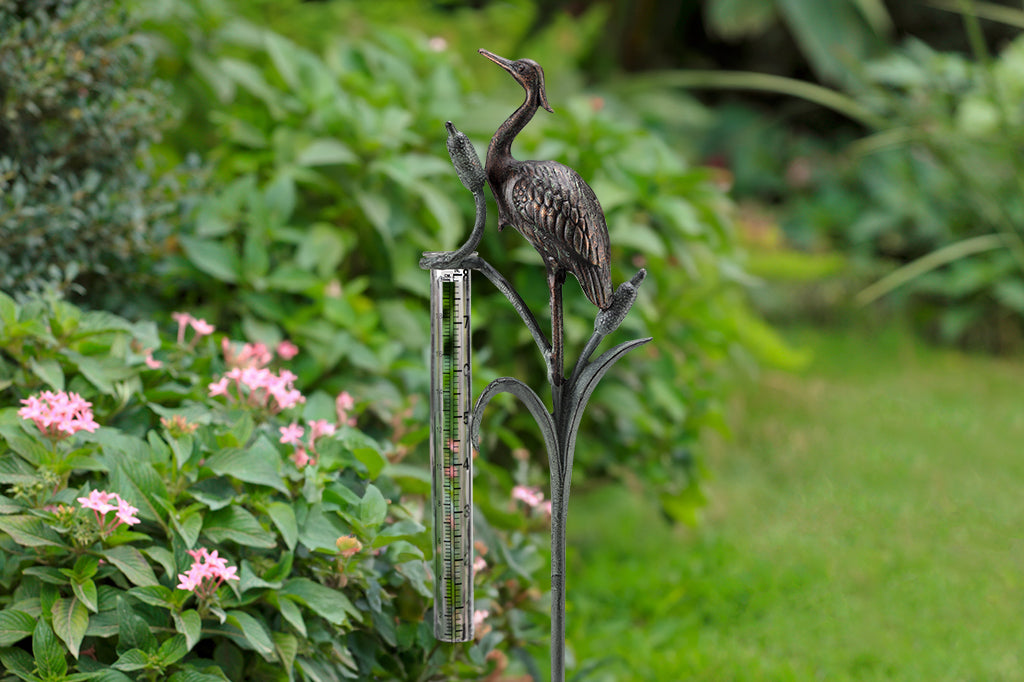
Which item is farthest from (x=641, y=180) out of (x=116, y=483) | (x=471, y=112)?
(x=116, y=483)

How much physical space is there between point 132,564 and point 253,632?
216 mm

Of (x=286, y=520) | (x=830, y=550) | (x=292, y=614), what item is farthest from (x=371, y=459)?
(x=830, y=550)

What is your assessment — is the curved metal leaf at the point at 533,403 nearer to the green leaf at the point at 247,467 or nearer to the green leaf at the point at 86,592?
the green leaf at the point at 247,467

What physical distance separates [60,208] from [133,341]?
0.37 m

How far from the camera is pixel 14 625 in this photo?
1.33 metres

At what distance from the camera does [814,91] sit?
3.70 m

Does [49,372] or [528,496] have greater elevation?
[49,372]

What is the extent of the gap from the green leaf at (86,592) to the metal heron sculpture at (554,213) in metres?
0.75

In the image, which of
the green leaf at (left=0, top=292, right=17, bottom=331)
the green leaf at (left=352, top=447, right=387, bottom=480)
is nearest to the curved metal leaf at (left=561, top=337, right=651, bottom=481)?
the green leaf at (left=352, top=447, right=387, bottom=480)

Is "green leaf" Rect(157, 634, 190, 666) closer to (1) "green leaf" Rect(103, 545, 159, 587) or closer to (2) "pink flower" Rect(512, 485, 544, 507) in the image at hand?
(1) "green leaf" Rect(103, 545, 159, 587)

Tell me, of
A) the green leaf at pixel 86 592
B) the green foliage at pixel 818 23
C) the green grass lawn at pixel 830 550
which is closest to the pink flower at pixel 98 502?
the green leaf at pixel 86 592

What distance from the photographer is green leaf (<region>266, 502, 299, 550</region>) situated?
1450 millimetres

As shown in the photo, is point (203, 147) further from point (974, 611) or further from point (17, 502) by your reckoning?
point (974, 611)

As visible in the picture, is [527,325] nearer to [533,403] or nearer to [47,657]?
[533,403]
